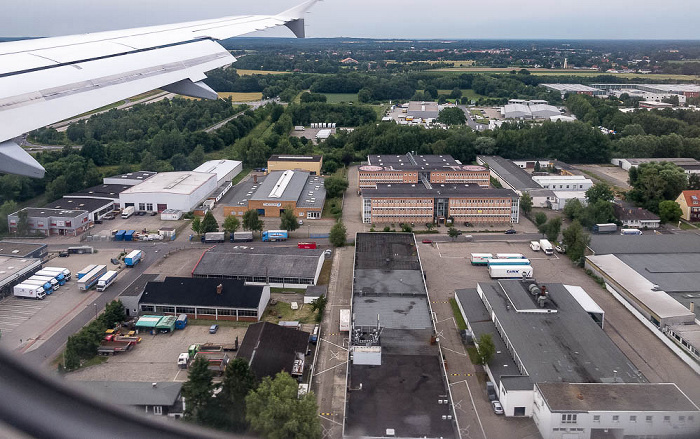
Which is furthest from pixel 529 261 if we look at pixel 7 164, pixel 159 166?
pixel 159 166

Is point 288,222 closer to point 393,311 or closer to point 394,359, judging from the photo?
point 393,311

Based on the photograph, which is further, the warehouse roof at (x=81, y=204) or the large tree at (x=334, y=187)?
the large tree at (x=334, y=187)

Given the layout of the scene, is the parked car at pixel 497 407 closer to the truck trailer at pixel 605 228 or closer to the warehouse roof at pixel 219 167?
the truck trailer at pixel 605 228

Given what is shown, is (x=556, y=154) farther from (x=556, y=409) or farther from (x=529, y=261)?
(x=556, y=409)

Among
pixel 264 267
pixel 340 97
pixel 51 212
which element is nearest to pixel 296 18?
pixel 264 267

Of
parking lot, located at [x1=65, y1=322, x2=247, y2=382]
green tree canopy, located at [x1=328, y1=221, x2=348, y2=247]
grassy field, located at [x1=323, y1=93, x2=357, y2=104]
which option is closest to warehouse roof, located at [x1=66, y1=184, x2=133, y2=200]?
green tree canopy, located at [x1=328, y1=221, x2=348, y2=247]

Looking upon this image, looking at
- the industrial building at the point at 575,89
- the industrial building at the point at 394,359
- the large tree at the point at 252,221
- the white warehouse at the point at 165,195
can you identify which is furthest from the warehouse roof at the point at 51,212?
the industrial building at the point at 575,89

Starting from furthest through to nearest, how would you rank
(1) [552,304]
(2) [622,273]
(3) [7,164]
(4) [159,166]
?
(4) [159,166] → (2) [622,273] → (1) [552,304] → (3) [7,164]
